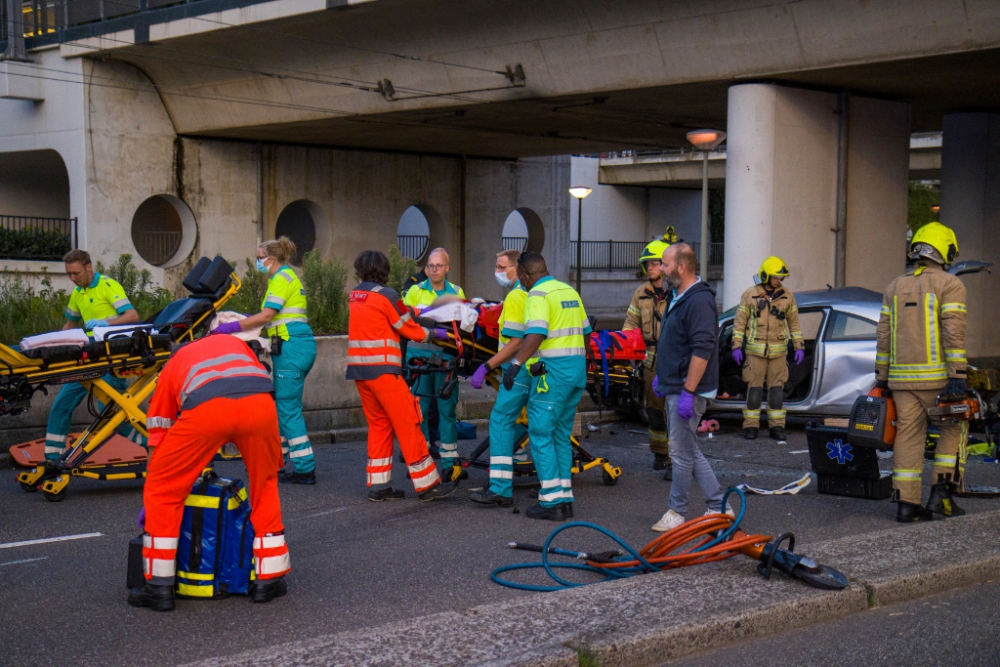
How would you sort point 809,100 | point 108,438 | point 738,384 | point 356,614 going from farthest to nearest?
1. point 809,100
2. point 738,384
3. point 108,438
4. point 356,614

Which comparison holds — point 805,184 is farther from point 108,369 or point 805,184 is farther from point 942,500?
point 108,369

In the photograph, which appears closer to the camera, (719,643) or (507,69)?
(719,643)

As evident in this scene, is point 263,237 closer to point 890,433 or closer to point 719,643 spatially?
point 890,433

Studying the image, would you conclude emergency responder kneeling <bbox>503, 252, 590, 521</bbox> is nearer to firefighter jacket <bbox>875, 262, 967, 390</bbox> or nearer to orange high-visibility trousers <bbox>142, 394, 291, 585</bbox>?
firefighter jacket <bbox>875, 262, 967, 390</bbox>

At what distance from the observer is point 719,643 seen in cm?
500

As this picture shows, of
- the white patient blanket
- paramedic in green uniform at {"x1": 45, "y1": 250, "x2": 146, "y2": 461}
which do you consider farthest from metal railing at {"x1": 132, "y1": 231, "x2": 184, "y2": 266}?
the white patient blanket

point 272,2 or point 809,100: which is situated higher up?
point 272,2

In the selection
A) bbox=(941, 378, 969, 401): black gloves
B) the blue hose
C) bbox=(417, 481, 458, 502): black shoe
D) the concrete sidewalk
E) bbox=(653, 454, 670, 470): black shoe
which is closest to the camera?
the concrete sidewalk

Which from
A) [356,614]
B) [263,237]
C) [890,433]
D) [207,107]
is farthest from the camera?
[263,237]

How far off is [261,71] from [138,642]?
743 inches

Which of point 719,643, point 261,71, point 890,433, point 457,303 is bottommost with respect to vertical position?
point 719,643

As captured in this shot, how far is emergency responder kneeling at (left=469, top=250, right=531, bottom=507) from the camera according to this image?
25.1 feet

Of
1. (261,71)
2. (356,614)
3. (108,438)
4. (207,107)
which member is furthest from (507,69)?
(356,614)

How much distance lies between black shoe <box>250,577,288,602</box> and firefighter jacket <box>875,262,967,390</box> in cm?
441
